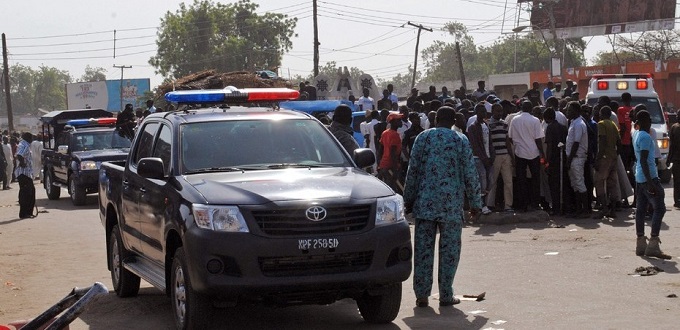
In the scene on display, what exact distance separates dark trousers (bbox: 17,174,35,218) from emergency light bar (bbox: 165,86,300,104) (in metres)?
11.8

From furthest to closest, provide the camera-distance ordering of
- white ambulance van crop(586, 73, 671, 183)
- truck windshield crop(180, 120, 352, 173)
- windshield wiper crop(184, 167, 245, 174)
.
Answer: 1. white ambulance van crop(586, 73, 671, 183)
2. truck windshield crop(180, 120, 352, 173)
3. windshield wiper crop(184, 167, 245, 174)

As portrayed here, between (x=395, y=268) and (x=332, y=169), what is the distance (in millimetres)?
1267

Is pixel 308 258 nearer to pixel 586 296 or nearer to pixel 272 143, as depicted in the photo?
pixel 272 143

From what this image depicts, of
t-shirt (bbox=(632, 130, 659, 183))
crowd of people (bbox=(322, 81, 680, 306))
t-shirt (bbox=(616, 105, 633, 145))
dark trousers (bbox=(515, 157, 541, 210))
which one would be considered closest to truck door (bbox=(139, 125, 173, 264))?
crowd of people (bbox=(322, 81, 680, 306))

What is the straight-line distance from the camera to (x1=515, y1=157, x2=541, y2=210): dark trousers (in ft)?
56.4

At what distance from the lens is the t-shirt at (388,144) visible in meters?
18.2

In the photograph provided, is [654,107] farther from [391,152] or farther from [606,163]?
[391,152]

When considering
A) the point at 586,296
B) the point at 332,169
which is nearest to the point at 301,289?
the point at 332,169

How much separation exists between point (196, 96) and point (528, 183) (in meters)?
8.26

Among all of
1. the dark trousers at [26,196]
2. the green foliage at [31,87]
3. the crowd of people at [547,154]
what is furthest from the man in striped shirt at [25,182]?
the green foliage at [31,87]

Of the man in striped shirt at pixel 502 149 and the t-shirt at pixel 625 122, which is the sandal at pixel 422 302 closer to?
the man in striped shirt at pixel 502 149

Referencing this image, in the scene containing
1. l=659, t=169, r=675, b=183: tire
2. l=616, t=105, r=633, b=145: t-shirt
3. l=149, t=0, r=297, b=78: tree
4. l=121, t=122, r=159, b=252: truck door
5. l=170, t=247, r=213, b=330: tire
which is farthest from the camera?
l=149, t=0, r=297, b=78: tree

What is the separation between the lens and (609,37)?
2729 inches

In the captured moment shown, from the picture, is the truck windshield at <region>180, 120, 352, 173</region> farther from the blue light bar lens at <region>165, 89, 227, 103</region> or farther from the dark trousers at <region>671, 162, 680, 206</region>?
the dark trousers at <region>671, 162, 680, 206</region>
